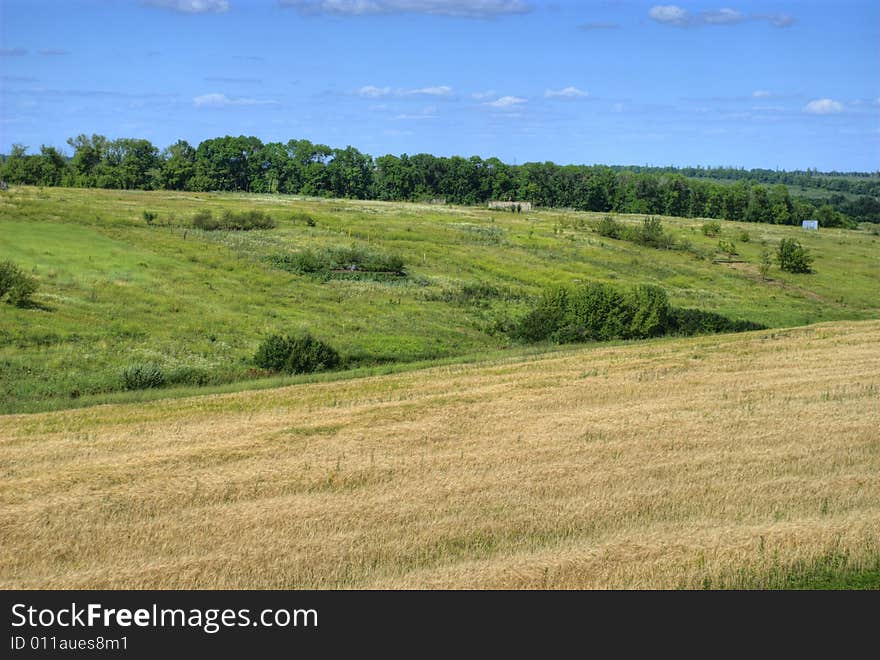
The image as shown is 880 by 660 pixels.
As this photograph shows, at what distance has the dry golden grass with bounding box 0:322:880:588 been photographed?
14336mm

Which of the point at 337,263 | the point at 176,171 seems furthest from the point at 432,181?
the point at 337,263

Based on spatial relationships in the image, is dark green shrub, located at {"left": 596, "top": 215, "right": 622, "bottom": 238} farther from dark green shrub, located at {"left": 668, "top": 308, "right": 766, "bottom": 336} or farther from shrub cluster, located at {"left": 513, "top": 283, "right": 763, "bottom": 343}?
shrub cluster, located at {"left": 513, "top": 283, "right": 763, "bottom": 343}

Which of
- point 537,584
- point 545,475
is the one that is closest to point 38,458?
point 545,475

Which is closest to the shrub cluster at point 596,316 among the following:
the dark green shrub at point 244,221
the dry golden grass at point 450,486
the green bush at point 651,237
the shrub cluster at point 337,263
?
the dry golden grass at point 450,486

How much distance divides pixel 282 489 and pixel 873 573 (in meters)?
10.2

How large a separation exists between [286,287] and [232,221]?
27.9m

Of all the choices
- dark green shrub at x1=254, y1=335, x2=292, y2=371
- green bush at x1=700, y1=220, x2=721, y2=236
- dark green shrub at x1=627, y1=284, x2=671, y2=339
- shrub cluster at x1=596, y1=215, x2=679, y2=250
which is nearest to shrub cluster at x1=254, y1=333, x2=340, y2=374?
dark green shrub at x1=254, y1=335, x2=292, y2=371

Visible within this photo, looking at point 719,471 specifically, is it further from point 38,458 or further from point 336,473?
point 38,458

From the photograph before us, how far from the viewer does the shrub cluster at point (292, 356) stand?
39.5 m

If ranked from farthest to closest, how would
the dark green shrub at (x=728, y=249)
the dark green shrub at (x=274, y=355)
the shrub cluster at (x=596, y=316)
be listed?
the dark green shrub at (x=728, y=249) < the shrub cluster at (x=596, y=316) < the dark green shrub at (x=274, y=355)

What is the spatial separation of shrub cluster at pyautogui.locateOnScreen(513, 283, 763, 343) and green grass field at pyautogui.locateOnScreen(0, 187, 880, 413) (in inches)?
94.1

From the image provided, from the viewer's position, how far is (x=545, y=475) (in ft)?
63.4

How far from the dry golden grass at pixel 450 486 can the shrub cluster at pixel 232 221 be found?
2180 inches

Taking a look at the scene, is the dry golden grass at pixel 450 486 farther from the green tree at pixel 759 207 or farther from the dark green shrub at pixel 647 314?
the green tree at pixel 759 207
